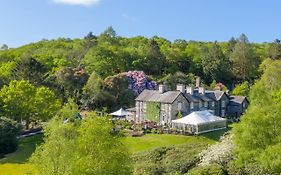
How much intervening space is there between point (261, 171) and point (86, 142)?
548 inches

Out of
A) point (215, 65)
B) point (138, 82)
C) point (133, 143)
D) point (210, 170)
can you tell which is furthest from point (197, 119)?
point (215, 65)

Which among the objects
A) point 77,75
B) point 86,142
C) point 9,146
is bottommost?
point 9,146

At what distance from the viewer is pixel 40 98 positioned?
186ft

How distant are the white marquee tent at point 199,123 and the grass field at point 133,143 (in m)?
1.19

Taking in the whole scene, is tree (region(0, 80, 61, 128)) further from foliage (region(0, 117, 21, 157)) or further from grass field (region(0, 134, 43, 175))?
foliage (region(0, 117, 21, 157))

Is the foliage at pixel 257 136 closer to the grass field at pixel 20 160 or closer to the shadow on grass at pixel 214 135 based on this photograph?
the grass field at pixel 20 160

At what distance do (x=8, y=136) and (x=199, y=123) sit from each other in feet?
76.8

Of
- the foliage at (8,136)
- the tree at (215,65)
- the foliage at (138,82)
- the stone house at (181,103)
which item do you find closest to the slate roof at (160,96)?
the stone house at (181,103)

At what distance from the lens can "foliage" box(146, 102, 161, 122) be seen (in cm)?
6281

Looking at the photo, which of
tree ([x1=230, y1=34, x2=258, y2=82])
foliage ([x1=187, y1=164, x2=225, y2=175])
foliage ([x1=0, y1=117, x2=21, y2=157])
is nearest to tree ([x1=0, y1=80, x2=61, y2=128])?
foliage ([x1=0, y1=117, x2=21, y2=157])

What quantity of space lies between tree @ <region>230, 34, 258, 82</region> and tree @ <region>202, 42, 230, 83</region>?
303 cm

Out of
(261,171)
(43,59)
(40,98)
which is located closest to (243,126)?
(261,171)

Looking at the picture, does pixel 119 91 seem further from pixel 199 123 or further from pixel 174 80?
pixel 199 123

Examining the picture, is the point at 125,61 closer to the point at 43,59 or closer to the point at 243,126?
the point at 43,59
